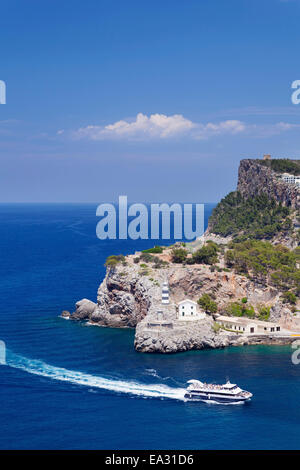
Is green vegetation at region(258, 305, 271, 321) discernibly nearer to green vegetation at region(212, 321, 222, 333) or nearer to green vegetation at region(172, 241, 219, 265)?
green vegetation at region(212, 321, 222, 333)

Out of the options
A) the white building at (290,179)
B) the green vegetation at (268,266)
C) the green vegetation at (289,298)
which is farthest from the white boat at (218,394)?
the white building at (290,179)

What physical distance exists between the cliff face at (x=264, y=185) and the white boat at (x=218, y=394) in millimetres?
76892

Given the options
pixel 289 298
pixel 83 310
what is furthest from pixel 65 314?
pixel 289 298

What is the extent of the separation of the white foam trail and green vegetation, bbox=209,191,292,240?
66.1 metres

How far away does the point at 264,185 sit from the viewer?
14075cm

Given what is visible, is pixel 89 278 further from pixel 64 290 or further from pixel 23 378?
pixel 23 378

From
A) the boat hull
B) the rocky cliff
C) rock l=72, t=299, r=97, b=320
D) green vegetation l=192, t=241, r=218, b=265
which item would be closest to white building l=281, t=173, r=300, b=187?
green vegetation l=192, t=241, r=218, b=265

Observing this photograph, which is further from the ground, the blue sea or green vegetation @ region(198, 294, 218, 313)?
green vegetation @ region(198, 294, 218, 313)

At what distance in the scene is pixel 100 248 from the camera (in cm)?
16650

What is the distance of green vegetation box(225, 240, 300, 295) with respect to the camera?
83.6 meters

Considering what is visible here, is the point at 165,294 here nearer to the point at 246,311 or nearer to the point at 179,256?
the point at 246,311

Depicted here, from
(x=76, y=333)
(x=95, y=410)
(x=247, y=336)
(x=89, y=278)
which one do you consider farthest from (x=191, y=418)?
(x=89, y=278)

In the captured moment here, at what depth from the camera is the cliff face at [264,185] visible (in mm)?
125188
